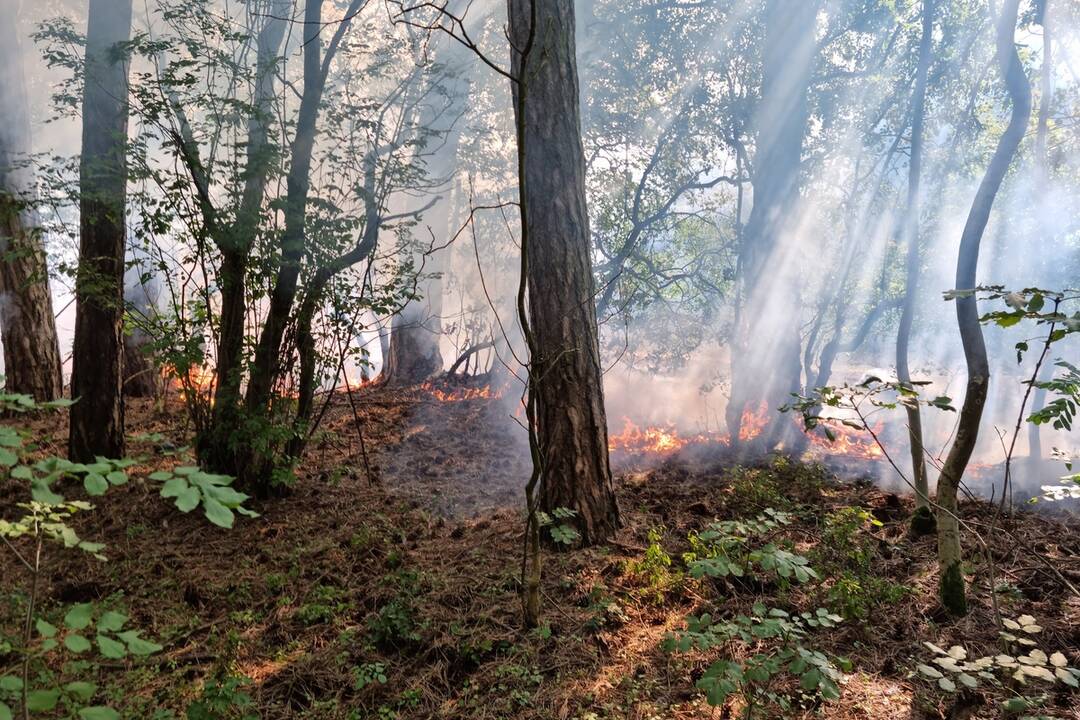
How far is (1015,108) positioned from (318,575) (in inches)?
293

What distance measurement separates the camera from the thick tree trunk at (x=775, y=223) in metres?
11.0

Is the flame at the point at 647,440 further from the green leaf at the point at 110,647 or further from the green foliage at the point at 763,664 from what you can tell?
the green leaf at the point at 110,647

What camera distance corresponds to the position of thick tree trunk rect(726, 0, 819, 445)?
1095 centimetres

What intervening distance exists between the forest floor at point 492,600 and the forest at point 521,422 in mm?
26

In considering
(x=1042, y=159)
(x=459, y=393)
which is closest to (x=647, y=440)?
(x=459, y=393)

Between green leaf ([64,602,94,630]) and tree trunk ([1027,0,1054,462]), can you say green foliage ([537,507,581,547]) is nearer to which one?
green leaf ([64,602,94,630])

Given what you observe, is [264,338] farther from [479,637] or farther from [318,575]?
[479,637]

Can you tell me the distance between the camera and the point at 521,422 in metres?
6.11

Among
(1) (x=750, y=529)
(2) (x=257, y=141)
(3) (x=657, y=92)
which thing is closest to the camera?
(1) (x=750, y=529)

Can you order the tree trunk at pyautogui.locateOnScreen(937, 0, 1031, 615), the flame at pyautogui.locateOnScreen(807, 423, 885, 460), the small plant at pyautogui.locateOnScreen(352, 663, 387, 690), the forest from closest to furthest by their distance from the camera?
the forest < the small plant at pyautogui.locateOnScreen(352, 663, 387, 690) < the tree trunk at pyautogui.locateOnScreen(937, 0, 1031, 615) < the flame at pyautogui.locateOnScreen(807, 423, 885, 460)

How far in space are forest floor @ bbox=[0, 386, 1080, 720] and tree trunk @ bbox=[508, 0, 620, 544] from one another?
1.56 ft

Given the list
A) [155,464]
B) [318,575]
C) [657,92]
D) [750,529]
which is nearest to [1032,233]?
[657,92]

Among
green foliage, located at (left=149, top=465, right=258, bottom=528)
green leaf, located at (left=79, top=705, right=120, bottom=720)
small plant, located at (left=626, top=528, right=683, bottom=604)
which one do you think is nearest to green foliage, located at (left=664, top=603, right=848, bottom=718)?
small plant, located at (left=626, top=528, right=683, bottom=604)

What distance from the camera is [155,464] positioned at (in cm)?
586
